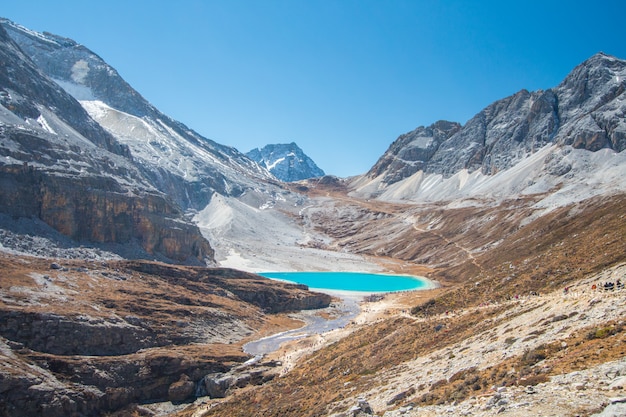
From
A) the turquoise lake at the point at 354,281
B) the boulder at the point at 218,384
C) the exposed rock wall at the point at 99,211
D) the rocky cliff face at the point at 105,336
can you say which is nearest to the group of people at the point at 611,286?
the boulder at the point at 218,384

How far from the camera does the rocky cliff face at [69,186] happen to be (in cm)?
7762

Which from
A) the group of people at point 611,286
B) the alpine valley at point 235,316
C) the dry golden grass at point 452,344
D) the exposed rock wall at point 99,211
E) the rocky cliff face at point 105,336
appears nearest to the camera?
A: the dry golden grass at point 452,344

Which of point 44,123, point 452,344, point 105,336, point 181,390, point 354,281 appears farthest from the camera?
point 354,281

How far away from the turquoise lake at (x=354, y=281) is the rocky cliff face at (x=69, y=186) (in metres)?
28.0

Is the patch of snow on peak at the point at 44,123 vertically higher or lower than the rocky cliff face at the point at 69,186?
higher

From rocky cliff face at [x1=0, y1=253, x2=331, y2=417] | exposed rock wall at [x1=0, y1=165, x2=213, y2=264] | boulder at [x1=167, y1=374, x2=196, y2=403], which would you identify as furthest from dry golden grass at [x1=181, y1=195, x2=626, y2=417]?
exposed rock wall at [x1=0, y1=165, x2=213, y2=264]

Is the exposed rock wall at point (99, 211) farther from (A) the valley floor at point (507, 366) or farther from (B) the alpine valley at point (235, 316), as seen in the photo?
(A) the valley floor at point (507, 366)

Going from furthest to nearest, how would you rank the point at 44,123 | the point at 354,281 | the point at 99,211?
1. the point at 354,281
2. the point at 44,123
3. the point at 99,211

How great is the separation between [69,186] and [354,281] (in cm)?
7462

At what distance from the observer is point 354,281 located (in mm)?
123188

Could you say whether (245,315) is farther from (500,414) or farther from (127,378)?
(500,414)

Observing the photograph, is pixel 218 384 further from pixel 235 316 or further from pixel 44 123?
pixel 44 123

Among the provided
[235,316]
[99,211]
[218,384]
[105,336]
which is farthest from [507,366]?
[99,211]

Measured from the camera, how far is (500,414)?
1480 cm
